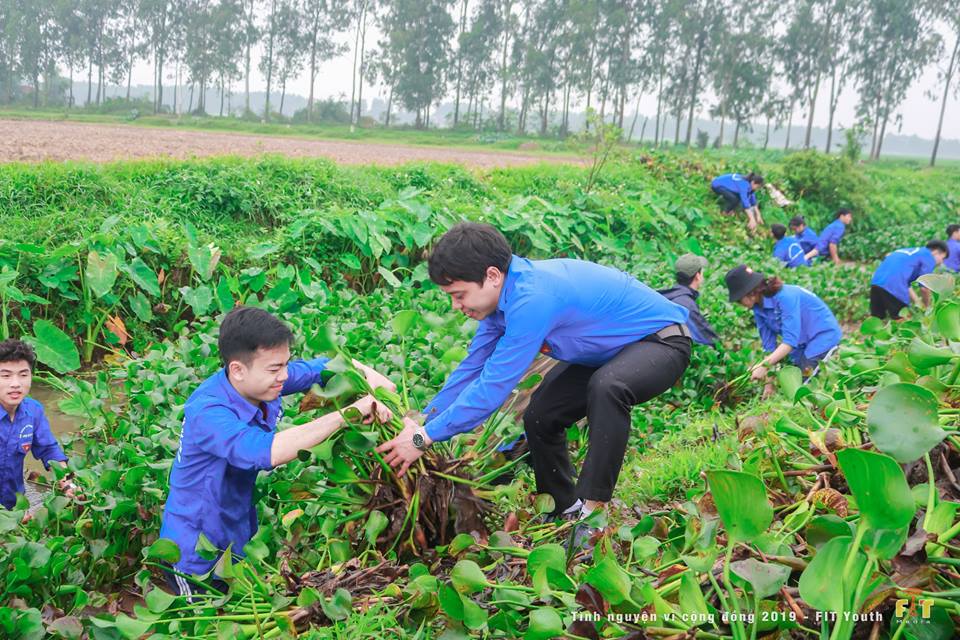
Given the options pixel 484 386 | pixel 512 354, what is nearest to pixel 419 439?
pixel 484 386

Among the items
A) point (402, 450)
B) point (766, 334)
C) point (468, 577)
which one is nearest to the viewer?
point (468, 577)

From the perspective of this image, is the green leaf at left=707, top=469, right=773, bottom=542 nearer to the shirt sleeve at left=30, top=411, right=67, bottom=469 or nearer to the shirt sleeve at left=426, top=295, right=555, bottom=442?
the shirt sleeve at left=426, top=295, right=555, bottom=442

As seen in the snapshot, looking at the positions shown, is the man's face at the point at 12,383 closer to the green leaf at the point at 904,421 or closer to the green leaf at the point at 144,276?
the green leaf at the point at 144,276

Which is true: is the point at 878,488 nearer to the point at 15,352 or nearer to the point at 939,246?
the point at 15,352

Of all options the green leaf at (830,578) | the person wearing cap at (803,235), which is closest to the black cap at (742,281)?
the green leaf at (830,578)

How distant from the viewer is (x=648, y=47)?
132 feet

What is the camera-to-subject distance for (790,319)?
5.07 m

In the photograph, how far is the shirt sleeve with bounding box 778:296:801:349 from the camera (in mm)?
5020

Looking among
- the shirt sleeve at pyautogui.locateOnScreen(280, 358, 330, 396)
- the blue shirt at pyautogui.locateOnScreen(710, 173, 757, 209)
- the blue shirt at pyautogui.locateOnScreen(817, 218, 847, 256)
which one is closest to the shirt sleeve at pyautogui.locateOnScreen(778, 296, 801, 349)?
the shirt sleeve at pyautogui.locateOnScreen(280, 358, 330, 396)

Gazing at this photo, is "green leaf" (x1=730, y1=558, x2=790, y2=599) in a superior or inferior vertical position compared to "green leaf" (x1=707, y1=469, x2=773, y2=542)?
inferior

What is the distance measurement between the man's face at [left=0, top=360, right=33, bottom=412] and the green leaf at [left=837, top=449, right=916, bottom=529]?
11.3 feet

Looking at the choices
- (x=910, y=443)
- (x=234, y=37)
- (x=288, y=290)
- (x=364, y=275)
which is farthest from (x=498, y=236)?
(x=234, y=37)

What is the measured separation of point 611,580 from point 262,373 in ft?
4.55

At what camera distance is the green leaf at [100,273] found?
5707 millimetres
